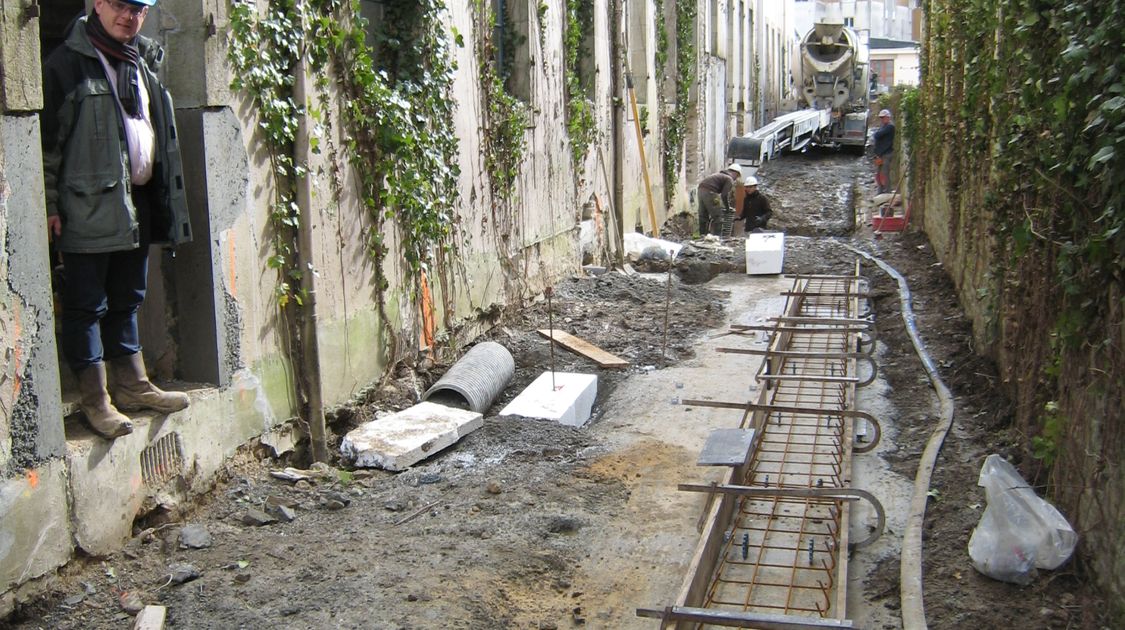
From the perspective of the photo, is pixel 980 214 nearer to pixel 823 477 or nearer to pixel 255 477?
pixel 823 477

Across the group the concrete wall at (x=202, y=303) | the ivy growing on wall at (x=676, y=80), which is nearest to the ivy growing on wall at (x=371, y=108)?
the concrete wall at (x=202, y=303)

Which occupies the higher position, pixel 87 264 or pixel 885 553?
pixel 87 264

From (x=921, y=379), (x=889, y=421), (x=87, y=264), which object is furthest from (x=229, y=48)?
(x=921, y=379)

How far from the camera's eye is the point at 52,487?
14.0 ft

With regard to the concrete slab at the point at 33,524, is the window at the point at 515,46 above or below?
above

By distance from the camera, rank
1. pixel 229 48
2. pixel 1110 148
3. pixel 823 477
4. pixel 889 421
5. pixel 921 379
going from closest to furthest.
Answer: pixel 1110 148, pixel 229 48, pixel 823 477, pixel 889 421, pixel 921 379

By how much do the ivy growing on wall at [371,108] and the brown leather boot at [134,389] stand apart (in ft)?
3.95

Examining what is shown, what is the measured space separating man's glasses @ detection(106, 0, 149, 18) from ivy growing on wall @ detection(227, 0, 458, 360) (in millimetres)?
895

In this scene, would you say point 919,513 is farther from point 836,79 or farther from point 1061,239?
point 836,79

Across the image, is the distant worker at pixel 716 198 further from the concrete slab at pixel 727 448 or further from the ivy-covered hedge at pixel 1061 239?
the concrete slab at pixel 727 448

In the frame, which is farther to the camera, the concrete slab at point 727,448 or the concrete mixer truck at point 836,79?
the concrete mixer truck at point 836,79

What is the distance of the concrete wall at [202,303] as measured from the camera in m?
4.10

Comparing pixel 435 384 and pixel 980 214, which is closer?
pixel 435 384

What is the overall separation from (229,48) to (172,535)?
8.39ft
